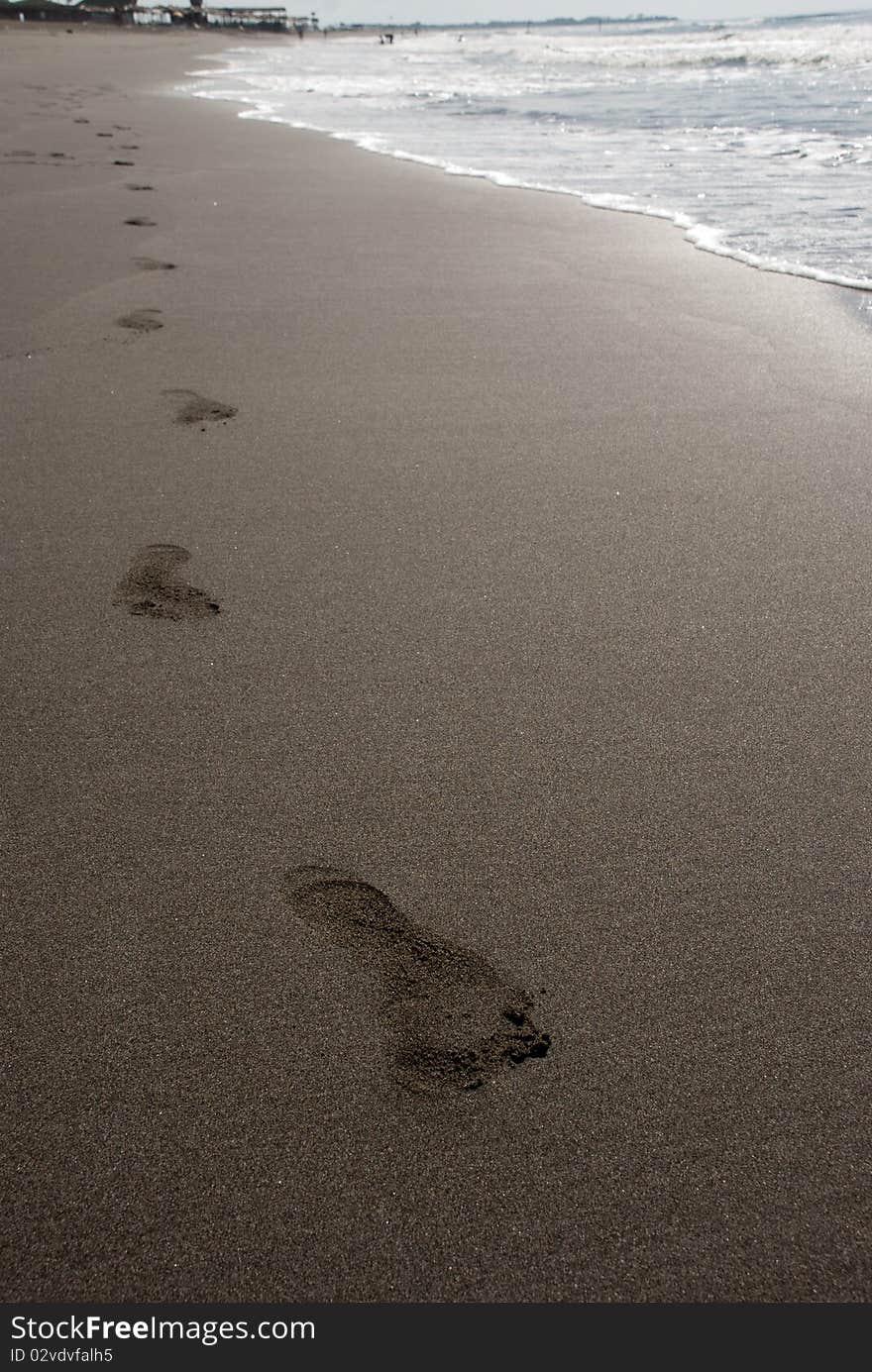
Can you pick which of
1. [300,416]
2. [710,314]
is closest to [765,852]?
[300,416]

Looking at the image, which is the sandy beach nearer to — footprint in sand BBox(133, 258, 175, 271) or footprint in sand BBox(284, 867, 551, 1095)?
footprint in sand BBox(284, 867, 551, 1095)

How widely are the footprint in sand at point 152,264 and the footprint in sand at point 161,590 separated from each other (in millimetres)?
2207

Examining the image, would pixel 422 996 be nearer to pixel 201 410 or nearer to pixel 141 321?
pixel 201 410

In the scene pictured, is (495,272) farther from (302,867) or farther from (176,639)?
(302,867)

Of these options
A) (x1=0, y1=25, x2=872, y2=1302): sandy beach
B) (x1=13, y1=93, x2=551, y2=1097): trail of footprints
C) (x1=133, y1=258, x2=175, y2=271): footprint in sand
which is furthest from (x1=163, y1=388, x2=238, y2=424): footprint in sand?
(x1=13, y1=93, x2=551, y2=1097): trail of footprints

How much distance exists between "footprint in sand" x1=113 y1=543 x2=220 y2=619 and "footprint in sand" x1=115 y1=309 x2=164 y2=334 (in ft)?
4.81

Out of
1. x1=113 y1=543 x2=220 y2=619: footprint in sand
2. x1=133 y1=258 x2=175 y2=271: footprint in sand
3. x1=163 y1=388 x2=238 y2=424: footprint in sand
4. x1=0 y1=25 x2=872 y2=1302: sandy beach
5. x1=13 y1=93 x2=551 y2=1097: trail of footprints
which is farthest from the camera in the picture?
x1=133 y1=258 x2=175 y2=271: footprint in sand

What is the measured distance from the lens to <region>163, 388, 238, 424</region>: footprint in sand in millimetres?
2477

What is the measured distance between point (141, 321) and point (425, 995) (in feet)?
8.87

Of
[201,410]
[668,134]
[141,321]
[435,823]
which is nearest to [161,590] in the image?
[435,823]

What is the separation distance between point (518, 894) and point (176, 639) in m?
0.81

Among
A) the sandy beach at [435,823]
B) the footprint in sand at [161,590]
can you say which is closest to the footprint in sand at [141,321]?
the sandy beach at [435,823]

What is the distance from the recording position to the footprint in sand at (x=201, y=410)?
97.5 inches

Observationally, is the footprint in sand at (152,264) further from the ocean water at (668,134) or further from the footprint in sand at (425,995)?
the footprint in sand at (425,995)
